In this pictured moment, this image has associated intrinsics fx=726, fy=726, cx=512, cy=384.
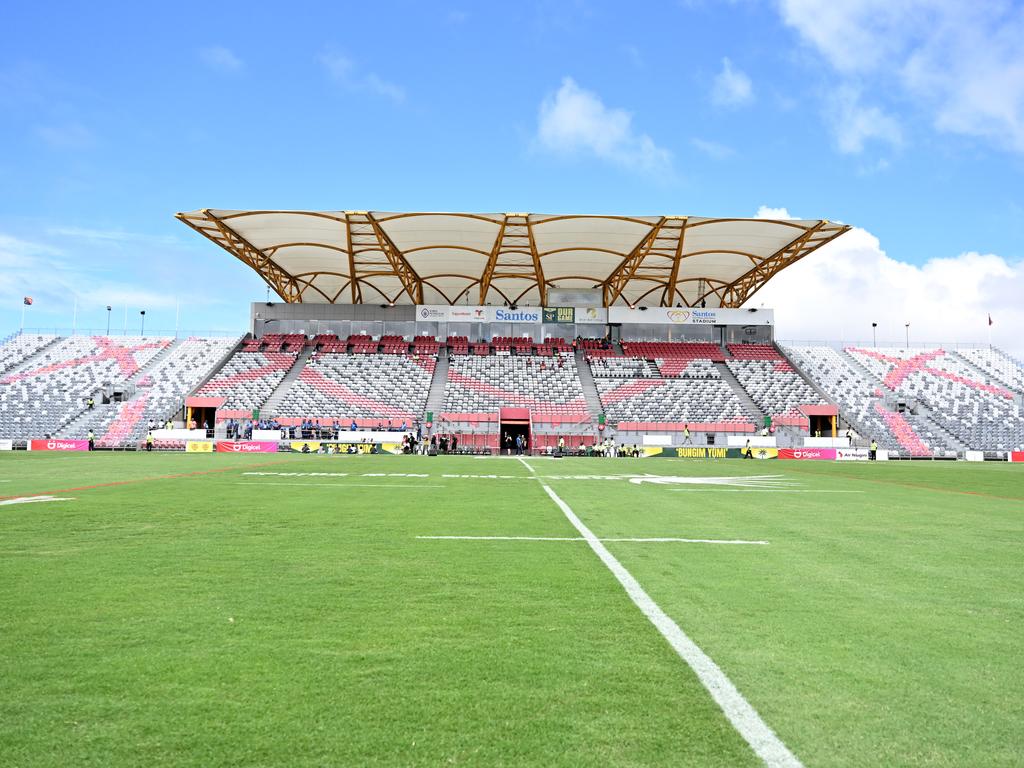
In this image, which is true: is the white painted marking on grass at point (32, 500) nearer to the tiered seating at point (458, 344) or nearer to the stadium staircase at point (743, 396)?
the stadium staircase at point (743, 396)

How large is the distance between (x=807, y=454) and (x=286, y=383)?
38061 mm

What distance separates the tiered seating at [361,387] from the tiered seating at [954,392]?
127 ft

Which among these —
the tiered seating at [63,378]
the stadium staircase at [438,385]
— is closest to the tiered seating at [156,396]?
the tiered seating at [63,378]

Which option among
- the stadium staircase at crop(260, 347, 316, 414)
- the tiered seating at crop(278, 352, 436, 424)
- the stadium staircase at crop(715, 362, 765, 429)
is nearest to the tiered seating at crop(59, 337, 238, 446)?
the stadium staircase at crop(260, 347, 316, 414)

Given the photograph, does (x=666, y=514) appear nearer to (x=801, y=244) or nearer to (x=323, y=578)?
(x=323, y=578)

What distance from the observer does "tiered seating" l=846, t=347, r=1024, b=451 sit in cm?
5212

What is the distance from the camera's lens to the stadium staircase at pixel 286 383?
52.0 metres

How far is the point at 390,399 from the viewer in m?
53.8

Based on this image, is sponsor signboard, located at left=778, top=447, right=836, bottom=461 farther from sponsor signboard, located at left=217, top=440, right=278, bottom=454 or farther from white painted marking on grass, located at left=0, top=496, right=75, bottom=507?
white painted marking on grass, located at left=0, top=496, right=75, bottom=507

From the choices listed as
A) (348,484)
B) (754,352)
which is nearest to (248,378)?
(754,352)

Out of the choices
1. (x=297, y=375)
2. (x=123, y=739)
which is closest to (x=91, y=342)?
(x=297, y=375)

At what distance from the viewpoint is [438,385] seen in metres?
56.5

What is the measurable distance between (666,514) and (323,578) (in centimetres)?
641

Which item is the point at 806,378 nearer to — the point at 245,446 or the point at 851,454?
the point at 851,454
